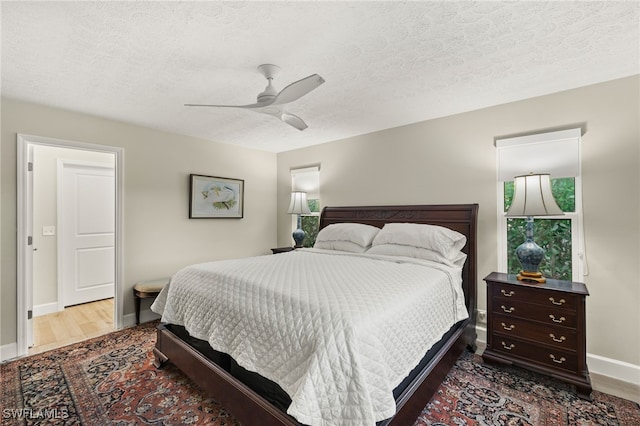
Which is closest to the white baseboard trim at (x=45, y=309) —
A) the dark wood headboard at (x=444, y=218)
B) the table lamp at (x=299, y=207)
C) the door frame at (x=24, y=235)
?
the door frame at (x=24, y=235)

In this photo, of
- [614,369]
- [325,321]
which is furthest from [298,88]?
[614,369]

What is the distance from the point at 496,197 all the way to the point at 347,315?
230 cm

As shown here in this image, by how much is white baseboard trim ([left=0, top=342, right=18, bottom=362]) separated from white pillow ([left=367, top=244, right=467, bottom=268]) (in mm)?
3561

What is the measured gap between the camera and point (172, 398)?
204 centimetres

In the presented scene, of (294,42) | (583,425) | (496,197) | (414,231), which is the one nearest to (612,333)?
(583,425)

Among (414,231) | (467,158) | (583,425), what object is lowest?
(583,425)

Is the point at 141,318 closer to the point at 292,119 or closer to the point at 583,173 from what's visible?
the point at 292,119

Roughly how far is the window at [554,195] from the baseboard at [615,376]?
0.67 meters

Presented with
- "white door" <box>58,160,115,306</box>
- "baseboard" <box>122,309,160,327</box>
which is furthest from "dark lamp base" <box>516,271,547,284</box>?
"white door" <box>58,160,115,306</box>

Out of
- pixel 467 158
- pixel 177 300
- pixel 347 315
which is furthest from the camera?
pixel 467 158

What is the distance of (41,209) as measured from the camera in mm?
3834

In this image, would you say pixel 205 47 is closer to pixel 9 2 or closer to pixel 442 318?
pixel 9 2

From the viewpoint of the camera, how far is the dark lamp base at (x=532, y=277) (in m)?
2.35

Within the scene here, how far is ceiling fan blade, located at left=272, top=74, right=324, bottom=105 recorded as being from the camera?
176 centimetres
